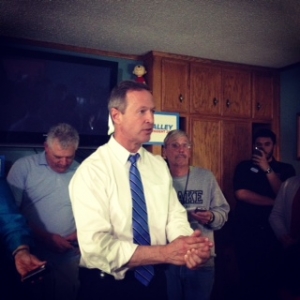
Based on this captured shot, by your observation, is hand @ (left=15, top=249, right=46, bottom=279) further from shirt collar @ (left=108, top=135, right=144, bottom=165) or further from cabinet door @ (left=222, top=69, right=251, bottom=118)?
cabinet door @ (left=222, top=69, right=251, bottom=118)

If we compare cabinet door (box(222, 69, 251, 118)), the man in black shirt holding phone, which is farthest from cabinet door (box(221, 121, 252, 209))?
the man in black shirt holding phone

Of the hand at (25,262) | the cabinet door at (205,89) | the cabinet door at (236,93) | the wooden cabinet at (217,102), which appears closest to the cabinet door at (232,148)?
the wooden cabinet at (217,102)

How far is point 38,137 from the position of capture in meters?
3.13

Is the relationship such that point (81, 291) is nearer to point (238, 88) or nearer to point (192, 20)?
point (192, 20)

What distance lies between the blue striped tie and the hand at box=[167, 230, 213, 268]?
0.59 feet

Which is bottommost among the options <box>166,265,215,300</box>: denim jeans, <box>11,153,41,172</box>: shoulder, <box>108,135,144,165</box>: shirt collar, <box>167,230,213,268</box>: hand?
<box>166,265,215,300</box>: denim jeans

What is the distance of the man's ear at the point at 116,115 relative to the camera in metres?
1.70

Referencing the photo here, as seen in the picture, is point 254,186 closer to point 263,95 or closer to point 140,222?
point 263,95

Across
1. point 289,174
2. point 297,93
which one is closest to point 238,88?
point 297,93

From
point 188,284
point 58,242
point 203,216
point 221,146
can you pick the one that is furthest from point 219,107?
point 58,242

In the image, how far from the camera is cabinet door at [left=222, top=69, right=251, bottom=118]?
3846 mm

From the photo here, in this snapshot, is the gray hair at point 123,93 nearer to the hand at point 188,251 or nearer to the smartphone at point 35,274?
the hand at point 188,251

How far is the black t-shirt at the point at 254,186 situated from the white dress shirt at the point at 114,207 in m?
1.61

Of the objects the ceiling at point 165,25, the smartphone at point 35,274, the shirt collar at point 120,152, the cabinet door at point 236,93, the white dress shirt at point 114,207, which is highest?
the ceiling at point 165,25
